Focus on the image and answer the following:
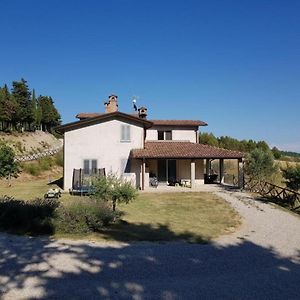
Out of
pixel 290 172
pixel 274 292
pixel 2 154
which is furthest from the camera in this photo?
pixel 2 154

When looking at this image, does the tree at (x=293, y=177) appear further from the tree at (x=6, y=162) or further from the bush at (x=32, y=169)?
the bush at (x=32, y=169)

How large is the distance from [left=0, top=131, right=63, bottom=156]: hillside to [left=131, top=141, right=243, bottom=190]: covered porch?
36076mm

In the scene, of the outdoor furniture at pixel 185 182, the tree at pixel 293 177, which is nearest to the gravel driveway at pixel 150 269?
the tree at pixel 293 177

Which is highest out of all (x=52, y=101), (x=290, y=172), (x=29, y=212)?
(x=52, y=101)

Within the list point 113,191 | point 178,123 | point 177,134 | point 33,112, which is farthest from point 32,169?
point 33,112

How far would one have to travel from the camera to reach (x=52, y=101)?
94.0 metres

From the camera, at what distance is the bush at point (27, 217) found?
12.3 m

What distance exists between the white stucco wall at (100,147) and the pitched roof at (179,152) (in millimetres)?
1236

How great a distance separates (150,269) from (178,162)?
21.8 meters

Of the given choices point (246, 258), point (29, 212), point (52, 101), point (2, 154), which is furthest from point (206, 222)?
point (52, 101)

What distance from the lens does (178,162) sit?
29984mm

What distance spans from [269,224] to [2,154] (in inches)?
1009

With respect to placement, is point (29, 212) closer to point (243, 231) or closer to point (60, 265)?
point (60, 265)

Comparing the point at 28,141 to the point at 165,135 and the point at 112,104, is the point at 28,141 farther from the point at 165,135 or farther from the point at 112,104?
the point at 165,135
